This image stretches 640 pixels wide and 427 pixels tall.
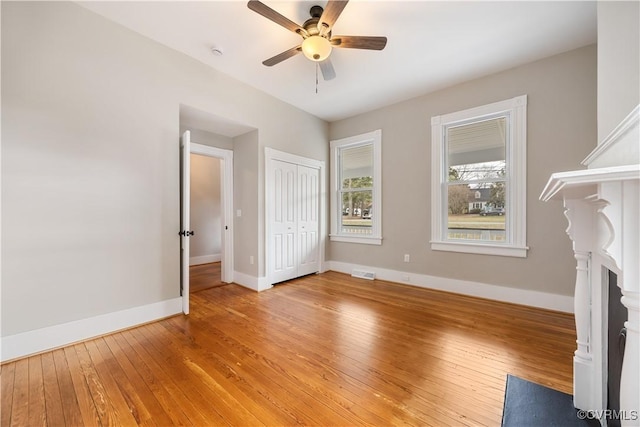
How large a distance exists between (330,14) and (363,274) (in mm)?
3658

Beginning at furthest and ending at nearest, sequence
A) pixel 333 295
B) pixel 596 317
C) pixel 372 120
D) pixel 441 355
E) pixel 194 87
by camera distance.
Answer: pixel 372 120, pixel 333 295, pixel 194 87, pixel 441 355, pixel 596 317

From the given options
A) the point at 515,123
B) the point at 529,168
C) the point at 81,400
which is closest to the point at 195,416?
the point at 81,400

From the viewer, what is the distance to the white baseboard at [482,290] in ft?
9.29

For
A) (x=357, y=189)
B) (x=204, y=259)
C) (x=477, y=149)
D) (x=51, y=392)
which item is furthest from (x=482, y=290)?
(x=204, y=259)

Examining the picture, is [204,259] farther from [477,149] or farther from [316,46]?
[477,149]

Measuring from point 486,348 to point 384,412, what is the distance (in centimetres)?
123

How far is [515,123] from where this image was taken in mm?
3068

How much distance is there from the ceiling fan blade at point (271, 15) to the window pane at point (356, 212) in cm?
285

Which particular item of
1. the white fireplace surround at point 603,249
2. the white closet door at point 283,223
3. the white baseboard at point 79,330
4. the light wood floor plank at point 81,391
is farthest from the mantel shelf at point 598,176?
the white closet door at point 283,223

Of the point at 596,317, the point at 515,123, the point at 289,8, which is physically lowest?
the point at 596,317

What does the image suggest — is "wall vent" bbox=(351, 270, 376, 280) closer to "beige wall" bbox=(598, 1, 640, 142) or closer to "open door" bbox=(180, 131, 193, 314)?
"open door" bbox=(180, 131, 193, 314)

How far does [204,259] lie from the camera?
5.85 meters

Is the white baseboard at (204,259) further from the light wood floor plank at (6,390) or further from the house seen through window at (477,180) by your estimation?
the house seen through window at (477,180)

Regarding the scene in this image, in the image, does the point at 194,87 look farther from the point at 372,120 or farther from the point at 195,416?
the point at 195,416
